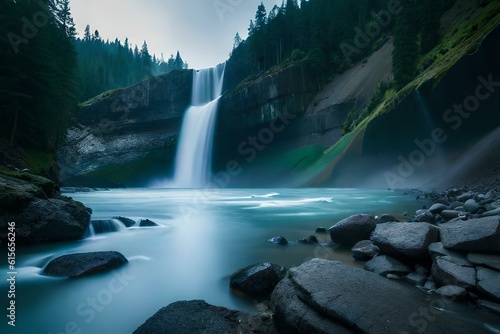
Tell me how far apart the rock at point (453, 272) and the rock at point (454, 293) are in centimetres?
10

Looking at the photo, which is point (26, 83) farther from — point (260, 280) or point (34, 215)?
point (260, 280)

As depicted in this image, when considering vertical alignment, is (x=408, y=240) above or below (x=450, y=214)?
below

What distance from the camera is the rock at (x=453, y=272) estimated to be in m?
3.78

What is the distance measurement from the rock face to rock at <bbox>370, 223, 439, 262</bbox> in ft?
28.7

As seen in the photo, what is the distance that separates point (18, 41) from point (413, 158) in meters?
34.2

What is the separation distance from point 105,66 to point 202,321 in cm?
9197

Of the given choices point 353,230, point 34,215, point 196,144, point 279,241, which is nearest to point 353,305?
point 353,230

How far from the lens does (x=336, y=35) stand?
48094mm

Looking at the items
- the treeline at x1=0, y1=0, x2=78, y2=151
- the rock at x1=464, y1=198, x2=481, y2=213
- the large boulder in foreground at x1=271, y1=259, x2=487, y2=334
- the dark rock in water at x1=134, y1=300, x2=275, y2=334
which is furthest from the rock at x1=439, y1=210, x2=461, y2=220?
the treeline at x1=0, y1=0, x2=78, y2=151

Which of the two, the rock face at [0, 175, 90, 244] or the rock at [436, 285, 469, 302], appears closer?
the rock at [436, 285, 469, 302]

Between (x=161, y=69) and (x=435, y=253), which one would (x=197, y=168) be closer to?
(x=435, y=253)

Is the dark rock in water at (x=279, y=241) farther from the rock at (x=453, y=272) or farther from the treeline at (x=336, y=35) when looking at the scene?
the treeline at (x=336, y=35)
